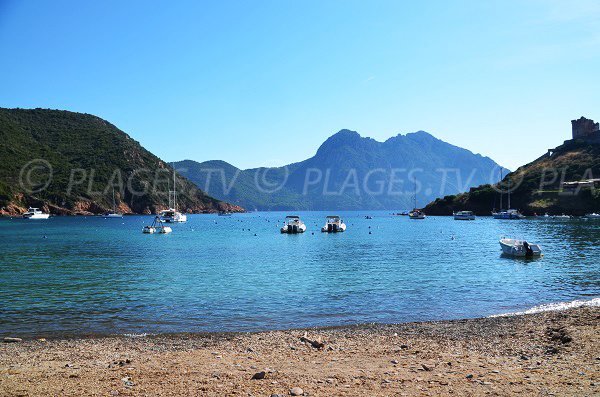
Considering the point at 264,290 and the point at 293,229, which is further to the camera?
the point at 293,229

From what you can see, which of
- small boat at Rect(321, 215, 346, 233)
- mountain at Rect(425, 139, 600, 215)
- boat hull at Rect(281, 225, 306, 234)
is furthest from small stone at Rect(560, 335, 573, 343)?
mountain at Rect(425, 139, 600, 215)

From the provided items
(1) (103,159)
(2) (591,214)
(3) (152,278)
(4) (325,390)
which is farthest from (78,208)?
(4) (325,390)

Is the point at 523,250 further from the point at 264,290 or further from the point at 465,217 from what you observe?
the point at 465,217

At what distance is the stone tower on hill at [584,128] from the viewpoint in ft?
602

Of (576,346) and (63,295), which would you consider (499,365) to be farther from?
(63,295)

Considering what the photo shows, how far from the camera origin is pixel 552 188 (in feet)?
499

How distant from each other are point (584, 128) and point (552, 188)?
57.7m

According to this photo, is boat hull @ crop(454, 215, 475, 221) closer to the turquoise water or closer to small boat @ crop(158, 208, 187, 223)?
small boat @ crop(158, 208, 187, 223)

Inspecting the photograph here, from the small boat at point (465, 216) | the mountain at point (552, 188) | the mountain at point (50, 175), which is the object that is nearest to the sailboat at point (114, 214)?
the mountain at point (50, 175)

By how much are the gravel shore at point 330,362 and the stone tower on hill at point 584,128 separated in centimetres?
20184

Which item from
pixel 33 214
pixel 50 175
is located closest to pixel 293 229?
pixel 33 214

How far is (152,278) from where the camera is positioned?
30891mm

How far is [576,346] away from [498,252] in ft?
135

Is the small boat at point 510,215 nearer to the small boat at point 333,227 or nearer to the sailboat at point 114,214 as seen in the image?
the small boat at point 333,227
